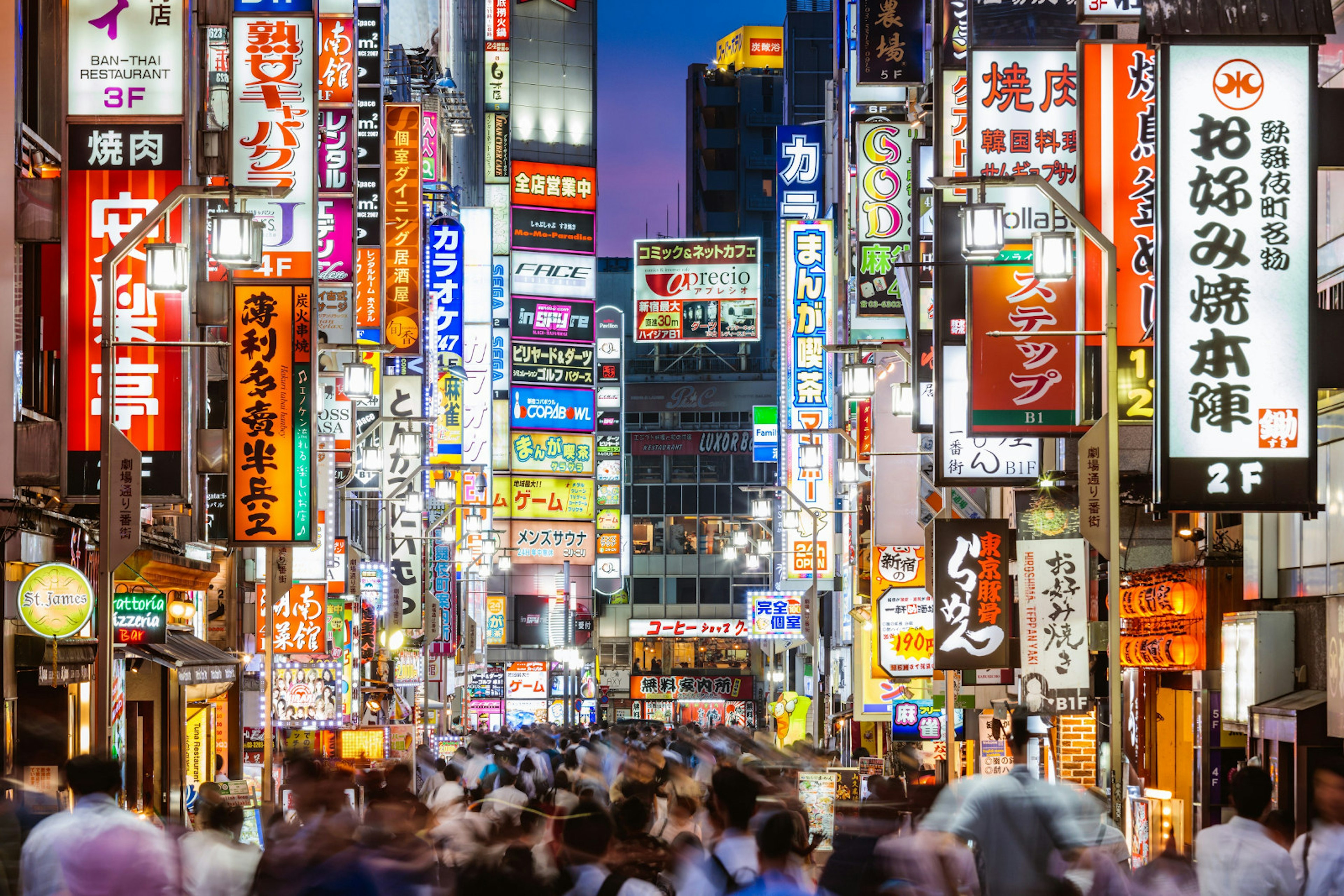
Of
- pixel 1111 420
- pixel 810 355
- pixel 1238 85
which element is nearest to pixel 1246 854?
pixel 1238 85

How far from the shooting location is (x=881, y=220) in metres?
34.8

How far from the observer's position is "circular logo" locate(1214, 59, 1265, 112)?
12.8 metres

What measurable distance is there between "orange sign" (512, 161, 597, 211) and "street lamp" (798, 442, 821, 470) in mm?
24204

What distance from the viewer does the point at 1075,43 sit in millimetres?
19828

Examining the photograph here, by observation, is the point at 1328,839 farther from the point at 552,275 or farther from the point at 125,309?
the point at 552,275

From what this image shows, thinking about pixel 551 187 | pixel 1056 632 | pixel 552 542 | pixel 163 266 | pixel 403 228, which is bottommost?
pixel 552 542

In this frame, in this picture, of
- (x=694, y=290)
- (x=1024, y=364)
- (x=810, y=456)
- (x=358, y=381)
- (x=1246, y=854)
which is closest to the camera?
(x=1246, y=854)

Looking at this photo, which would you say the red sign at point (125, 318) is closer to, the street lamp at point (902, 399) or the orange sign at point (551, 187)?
the street lamp at point (902, 399)

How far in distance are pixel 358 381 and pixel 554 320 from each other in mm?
40750

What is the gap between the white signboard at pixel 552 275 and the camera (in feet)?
227

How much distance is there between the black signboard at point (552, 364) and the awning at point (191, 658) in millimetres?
36550

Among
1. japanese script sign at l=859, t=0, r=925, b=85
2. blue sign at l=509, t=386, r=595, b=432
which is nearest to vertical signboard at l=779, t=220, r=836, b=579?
blue sign at l=509, t=386, r=595, b=432

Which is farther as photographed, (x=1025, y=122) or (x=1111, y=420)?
(x=1025, y=122)

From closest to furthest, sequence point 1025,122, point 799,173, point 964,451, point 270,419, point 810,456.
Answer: point 1025,122, point 964,451, point 270,419, point 810,456, point 799,173
